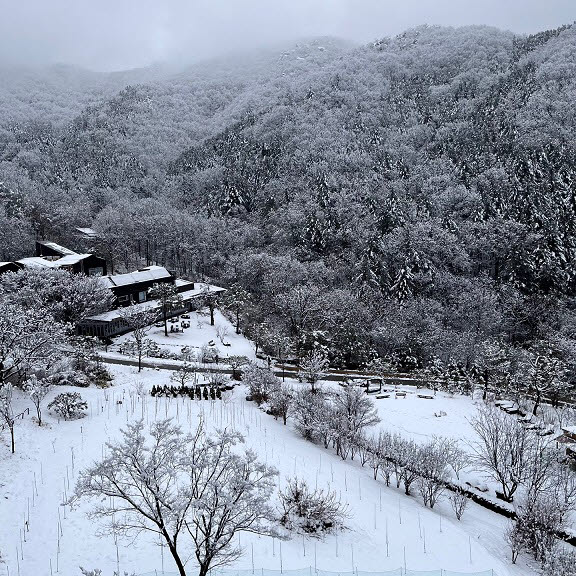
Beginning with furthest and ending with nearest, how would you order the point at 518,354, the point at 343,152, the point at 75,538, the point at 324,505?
the point at 343,152, the point at 518,354, the point at 324,505, the point at 75,538

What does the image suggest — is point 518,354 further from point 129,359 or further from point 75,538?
point 75,538

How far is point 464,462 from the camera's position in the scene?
2077cm

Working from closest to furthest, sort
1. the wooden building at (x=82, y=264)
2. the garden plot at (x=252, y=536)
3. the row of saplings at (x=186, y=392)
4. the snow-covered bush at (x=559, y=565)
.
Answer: the snow-covered bush at (x=559, y=565)
the garden plot at (x=252, y=536)
the row of saplings at (x=186, y=392)
the wooden building at (x=82, y=264)

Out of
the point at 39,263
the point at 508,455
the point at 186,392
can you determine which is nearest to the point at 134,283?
the point at 39,263

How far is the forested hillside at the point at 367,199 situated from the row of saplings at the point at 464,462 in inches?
451

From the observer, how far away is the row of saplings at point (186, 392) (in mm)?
26467

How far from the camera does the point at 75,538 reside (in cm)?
1345

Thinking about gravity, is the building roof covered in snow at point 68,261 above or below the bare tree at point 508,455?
above

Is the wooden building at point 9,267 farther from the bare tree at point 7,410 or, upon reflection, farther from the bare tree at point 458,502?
the bare tree at point 458,502

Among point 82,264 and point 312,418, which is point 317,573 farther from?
point 82,264

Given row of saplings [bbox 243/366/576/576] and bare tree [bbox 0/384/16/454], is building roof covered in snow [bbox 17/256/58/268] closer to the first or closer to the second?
bare tree [bbox 0/384/16/454]

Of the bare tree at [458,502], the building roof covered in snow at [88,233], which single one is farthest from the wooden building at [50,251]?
the bare tree at [458,502]

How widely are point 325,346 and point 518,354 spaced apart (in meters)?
17.2

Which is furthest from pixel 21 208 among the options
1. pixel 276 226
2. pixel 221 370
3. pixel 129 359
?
pixel 221 370
